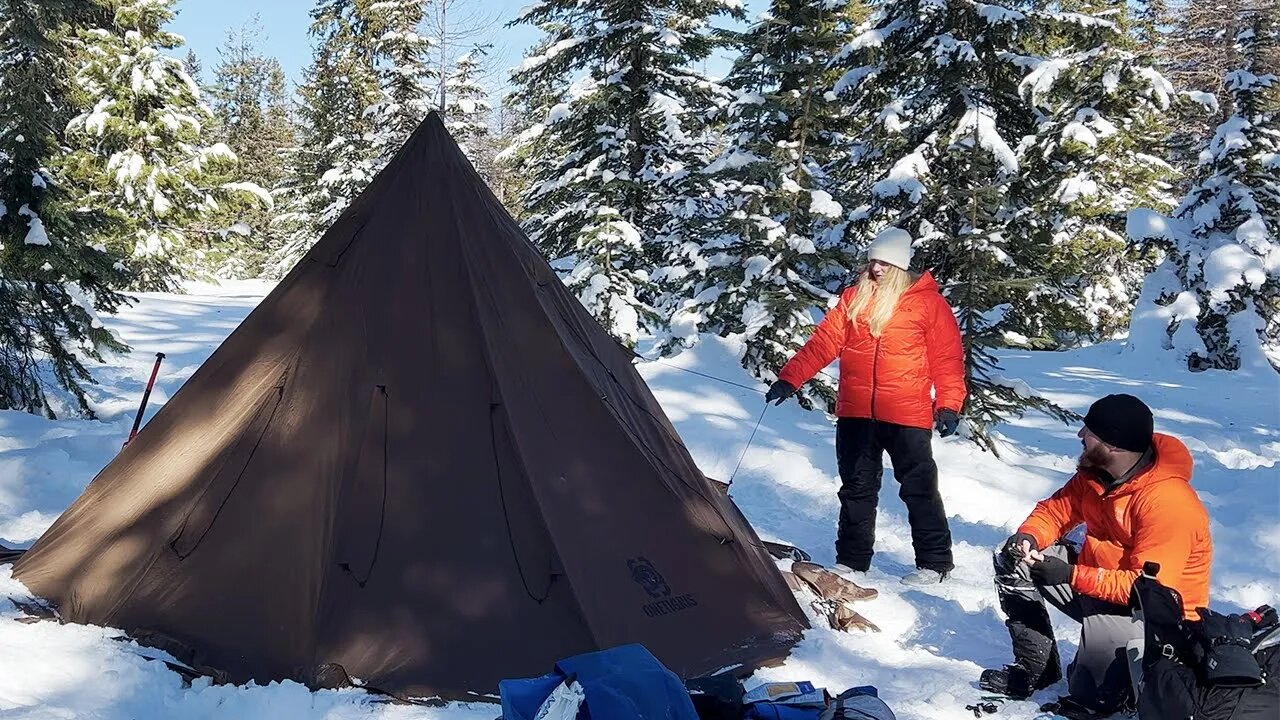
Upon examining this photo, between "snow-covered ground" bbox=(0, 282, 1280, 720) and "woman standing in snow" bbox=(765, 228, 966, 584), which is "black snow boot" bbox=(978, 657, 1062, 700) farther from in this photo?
"woman standing in snow" bbox=(765, 228, 966, 584)

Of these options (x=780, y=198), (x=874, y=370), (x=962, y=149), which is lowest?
(x=874, y=370)

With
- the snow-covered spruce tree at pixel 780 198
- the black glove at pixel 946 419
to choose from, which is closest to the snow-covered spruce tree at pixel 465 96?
the snow-covered spruce tree at pixel 780 198

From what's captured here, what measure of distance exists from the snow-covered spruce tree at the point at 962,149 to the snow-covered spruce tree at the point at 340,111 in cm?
1511

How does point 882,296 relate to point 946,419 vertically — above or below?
above

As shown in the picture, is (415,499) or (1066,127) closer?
(415,499)

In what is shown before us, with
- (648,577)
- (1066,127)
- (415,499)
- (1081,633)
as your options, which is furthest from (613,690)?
(1066,127)

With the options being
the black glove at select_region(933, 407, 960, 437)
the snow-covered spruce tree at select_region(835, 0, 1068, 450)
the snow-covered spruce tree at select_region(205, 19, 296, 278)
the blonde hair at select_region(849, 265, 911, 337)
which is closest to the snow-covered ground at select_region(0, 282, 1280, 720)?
the black glove at select_region(933, 407, 960, 437)

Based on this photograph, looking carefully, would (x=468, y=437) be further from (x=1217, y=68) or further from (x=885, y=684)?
(x=1217, y=68)

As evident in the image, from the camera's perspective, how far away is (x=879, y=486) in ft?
18.7

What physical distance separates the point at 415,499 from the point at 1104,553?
125 inches

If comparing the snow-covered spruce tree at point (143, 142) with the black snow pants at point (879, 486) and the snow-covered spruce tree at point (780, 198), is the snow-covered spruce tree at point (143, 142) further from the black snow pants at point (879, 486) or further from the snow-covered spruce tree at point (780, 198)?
the black snow pants at point (879, 486)

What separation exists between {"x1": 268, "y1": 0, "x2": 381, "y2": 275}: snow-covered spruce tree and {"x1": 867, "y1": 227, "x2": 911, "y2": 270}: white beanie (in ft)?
61.4

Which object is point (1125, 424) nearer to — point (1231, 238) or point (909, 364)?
point (909, 364)

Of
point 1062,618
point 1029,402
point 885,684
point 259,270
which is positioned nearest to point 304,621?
point 885,684
